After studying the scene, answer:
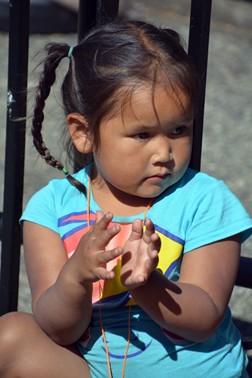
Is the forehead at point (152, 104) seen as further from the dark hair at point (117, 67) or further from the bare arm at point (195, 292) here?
the bare arm at point (195, 292)

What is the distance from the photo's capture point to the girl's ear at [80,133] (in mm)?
2387

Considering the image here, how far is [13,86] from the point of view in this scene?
8.74 feet

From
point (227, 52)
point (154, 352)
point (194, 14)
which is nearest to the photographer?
point (154, 352)

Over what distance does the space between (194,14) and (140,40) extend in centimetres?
23

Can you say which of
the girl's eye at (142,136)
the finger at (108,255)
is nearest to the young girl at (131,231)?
the girl's eye at (142,136)

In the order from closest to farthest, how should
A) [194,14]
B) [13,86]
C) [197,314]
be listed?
[197,314]
[194,14]
[13,86]

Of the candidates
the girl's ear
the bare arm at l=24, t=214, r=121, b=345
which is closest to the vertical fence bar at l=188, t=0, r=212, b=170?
the girl's ear

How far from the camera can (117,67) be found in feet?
7.50

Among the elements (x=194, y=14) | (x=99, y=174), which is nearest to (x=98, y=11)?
(x=194, y=14)

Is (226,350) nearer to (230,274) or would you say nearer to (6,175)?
(230,274)

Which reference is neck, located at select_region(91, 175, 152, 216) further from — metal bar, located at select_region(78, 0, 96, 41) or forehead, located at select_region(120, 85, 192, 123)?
metal bar, located at select_region(78, 0, 96, 41)

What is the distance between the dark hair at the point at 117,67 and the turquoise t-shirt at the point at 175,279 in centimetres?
24

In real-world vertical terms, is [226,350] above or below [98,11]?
below

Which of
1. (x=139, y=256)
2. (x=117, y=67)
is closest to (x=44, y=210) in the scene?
(x=117, y=67)
